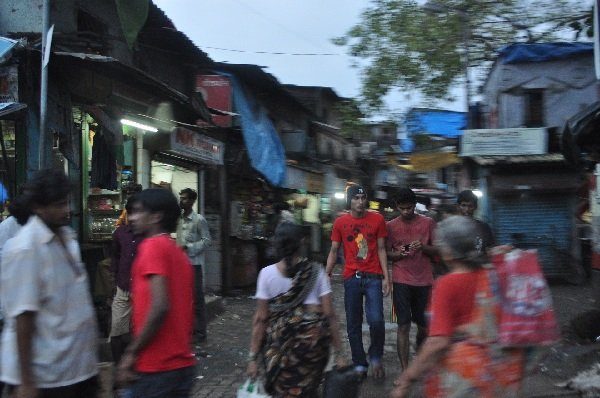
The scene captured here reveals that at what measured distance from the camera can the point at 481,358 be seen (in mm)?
3020

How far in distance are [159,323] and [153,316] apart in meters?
0.05

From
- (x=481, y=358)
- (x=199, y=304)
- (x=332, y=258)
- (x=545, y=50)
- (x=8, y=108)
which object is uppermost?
(x=545, y=50)

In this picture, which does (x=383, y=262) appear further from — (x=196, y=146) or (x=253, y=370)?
(x=196, y=146)

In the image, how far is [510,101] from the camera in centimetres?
1925

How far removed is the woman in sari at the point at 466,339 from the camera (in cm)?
302

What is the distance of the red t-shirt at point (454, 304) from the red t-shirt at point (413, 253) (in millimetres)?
3328

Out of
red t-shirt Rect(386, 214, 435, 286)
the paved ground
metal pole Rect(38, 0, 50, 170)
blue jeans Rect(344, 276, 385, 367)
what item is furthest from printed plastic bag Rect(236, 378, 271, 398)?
metal pole Rect(38, 0, 50, 170)

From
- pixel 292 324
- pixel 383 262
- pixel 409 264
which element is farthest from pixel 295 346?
pixel 409 264

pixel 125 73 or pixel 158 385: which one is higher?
pixel 125 73

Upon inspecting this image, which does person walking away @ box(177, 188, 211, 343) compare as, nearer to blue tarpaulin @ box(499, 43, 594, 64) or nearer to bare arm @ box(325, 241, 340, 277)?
bare arm @ box(325, 241, 340, 277)

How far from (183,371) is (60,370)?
1.86 feet

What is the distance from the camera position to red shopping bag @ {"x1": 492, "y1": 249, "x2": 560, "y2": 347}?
10.0 feet

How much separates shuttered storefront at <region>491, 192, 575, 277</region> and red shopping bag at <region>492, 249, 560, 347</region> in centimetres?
1500

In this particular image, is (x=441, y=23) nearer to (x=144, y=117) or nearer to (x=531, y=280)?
(x=144, y=117)
